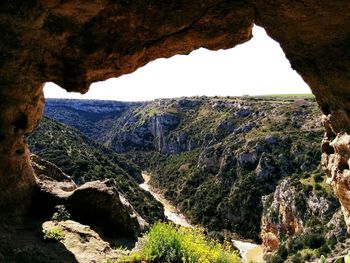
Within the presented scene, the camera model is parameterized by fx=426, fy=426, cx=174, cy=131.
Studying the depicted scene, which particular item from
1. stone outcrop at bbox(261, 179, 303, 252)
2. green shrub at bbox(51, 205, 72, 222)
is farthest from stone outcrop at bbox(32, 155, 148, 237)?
stone outcrop at bbox(261, 179, 303, 252)

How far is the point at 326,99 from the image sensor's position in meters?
13.9

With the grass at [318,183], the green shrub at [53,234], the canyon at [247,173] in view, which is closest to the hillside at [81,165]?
the canyon at [247,173]

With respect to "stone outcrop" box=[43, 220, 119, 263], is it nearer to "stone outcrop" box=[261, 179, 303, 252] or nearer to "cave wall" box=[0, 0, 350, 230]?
"cave wall" box=[0, 0, 350, 230]

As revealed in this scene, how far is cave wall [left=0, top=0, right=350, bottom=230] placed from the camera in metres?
11.5

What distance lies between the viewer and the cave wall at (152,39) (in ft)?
37.7

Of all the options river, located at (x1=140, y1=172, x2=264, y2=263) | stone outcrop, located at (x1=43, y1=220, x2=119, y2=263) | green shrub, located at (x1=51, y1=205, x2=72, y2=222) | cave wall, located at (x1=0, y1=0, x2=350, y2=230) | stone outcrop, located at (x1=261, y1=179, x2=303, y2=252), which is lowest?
river, located at (x1=140, y1=172, x2=264, y2=263)

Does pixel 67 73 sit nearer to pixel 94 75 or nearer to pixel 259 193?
pixel 94 75

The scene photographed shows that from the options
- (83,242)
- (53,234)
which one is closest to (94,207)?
(83,242)

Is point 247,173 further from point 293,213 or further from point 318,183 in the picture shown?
point 293,213

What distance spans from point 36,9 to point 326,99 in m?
9.26

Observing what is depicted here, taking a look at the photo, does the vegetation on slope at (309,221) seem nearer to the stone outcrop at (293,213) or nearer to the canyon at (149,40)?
the stone outcrop at (293,213)

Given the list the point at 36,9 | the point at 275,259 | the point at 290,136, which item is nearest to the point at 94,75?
the point at 36,9

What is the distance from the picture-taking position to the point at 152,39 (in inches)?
494

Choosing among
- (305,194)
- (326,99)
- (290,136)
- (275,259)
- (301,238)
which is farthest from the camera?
(290,136)
